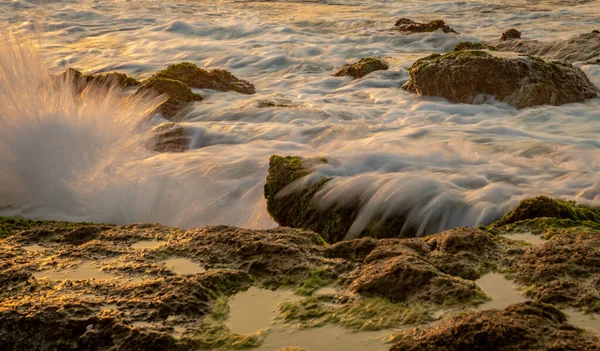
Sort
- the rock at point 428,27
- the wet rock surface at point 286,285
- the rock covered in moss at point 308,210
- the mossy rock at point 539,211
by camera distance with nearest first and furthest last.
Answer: the wet rock surface at point 286,285
the mossy rock at point 539,211
the rock covered in moss at point 308,210
the rock at point 428,27

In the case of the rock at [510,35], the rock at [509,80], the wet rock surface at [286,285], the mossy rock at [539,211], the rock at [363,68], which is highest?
the wet rock surface at [286,285]

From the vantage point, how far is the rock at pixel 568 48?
930 cm

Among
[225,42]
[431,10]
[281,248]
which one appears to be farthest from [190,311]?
[431,10]

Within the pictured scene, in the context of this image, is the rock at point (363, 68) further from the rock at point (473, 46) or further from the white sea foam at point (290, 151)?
the rock at point (473, 46)

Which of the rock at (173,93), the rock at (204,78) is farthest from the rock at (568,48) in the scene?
the rock at (173,93)

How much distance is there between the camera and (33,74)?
4.89 meters

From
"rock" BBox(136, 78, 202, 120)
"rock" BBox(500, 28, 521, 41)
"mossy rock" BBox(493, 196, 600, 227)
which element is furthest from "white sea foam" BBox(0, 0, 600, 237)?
"rock" BBox(500, 28, 521, 41)

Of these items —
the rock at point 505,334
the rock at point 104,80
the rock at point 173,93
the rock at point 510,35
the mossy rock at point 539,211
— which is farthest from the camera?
the rock at point 510,35

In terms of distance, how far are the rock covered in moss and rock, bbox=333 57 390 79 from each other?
4.88 metres

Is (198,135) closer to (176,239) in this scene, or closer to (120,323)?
(176,239)

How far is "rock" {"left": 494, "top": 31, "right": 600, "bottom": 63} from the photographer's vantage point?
9.30 m

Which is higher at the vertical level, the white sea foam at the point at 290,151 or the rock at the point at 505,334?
the rock at the point at 505,334

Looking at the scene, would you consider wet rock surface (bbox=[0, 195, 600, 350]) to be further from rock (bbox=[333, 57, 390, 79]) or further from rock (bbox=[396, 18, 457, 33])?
rock (bbox=[396, 18, 457, 33])

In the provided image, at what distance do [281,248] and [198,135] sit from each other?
12.0 feet
